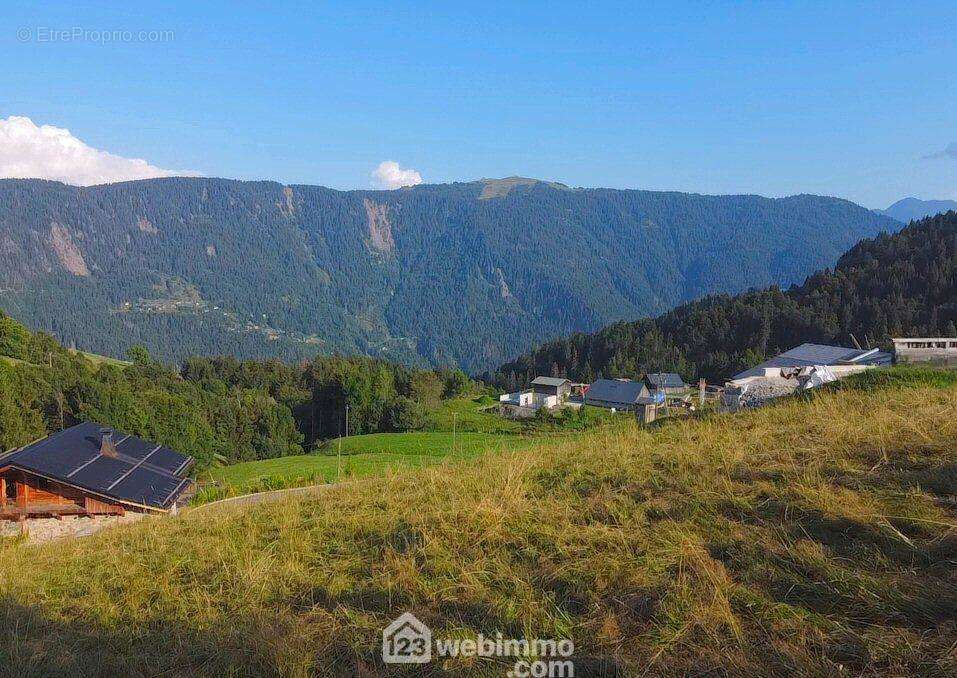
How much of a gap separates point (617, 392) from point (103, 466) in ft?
190

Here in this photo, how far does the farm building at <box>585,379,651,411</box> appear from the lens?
223 ft

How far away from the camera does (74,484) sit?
787 inches

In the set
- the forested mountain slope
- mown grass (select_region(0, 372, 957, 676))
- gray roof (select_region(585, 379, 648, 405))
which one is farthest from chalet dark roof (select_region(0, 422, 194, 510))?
the forested mountain slope

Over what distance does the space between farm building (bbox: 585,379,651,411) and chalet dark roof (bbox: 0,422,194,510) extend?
4917 centimetres

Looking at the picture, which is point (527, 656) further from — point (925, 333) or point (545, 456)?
point (925, 333)

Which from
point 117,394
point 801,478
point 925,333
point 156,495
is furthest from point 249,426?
point 925,333

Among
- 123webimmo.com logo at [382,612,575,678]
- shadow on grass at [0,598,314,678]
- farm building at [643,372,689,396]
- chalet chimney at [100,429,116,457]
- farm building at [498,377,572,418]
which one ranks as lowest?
farm building at [498,377,572,418]

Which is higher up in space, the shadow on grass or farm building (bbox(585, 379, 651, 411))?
the shadow on grass

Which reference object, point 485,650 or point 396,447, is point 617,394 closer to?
point 396,447

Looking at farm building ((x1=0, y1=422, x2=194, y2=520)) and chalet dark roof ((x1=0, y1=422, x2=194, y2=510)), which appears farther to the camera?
chalet dark roof ((x1=0, y1=422, x2=194, y2=510))

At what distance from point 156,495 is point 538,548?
69.3 feet

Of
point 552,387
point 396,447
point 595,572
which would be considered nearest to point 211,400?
point 396,447

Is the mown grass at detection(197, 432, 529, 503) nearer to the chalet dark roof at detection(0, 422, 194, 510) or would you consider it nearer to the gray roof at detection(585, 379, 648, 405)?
the chalet dark roof at detection(0, 422, 194, 510)

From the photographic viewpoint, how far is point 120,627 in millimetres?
5086
